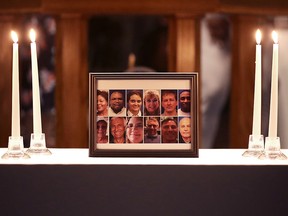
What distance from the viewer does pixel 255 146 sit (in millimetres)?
1188

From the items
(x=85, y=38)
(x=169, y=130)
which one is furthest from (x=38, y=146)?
(x=85, y=38)

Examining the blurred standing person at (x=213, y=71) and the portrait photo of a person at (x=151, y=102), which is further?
the blurred standing person at (x=213, y=71)

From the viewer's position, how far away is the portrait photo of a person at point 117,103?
1.15 meters

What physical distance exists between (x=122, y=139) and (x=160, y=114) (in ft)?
0.30

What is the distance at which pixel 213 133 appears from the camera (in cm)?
514

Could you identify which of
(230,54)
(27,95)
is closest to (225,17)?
(230,54)

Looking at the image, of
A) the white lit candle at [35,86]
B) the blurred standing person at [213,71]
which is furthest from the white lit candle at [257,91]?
the blurred standing person at [213,71]

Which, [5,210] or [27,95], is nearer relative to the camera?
[5,210]

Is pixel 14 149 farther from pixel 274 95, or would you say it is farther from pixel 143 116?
pixel 274 95

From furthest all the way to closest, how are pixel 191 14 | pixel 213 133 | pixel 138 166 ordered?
1. pixel 213 133
2. pixel 191 14
3. pixel 138 166

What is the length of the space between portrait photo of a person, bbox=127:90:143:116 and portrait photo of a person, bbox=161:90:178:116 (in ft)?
0.15

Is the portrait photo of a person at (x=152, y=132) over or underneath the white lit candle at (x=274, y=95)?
underneath

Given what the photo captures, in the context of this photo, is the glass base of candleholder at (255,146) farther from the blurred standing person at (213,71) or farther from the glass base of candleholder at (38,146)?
the blurred standing person at (213,71)

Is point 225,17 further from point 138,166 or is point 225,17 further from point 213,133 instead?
point 138,166
